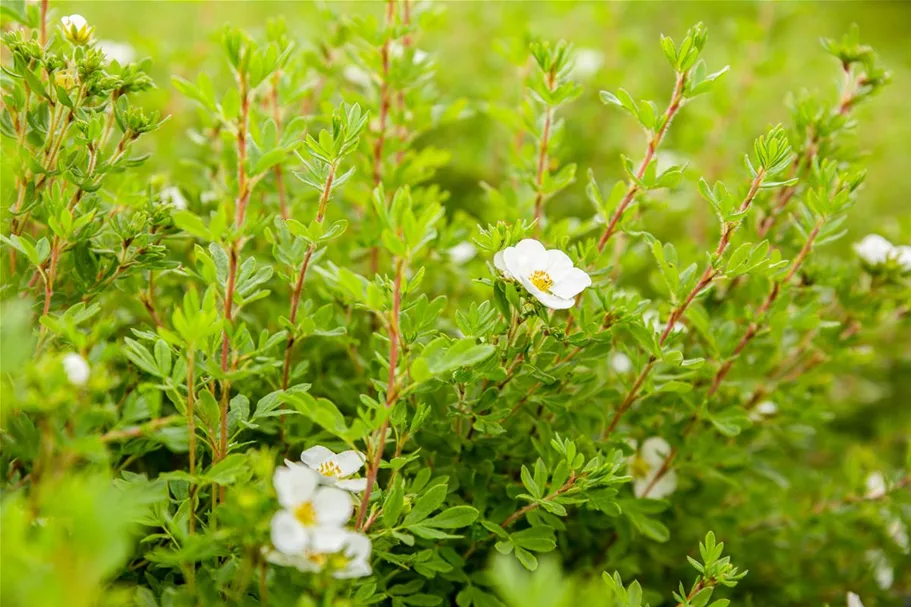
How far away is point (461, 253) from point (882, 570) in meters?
1.17

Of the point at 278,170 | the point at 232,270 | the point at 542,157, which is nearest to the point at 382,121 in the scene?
the point at 278,170

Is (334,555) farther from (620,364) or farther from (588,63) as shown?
(588,63)

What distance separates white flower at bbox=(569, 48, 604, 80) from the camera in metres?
2.56

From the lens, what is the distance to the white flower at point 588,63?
2.56 meters

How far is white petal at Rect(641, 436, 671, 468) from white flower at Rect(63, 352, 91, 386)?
3.35 feet

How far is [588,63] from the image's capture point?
2.61 metres

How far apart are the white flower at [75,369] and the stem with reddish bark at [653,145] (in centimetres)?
81

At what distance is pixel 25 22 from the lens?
113cm

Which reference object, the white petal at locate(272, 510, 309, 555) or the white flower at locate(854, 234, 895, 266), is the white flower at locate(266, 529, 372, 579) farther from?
the white flower at locate(854, 234, 895, 266)

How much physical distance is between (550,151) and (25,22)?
0.90 metres

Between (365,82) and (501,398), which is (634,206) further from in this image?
(365,82)

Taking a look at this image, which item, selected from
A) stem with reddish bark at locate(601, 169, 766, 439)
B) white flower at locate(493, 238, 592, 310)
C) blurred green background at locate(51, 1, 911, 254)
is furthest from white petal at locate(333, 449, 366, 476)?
blurred green background at locate(51, 1, 911, 254)

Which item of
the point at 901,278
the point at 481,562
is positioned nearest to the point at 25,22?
the point at 481,562

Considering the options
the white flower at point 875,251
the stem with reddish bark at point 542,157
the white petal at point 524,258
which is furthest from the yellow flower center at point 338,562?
the white flower at point 875,251
